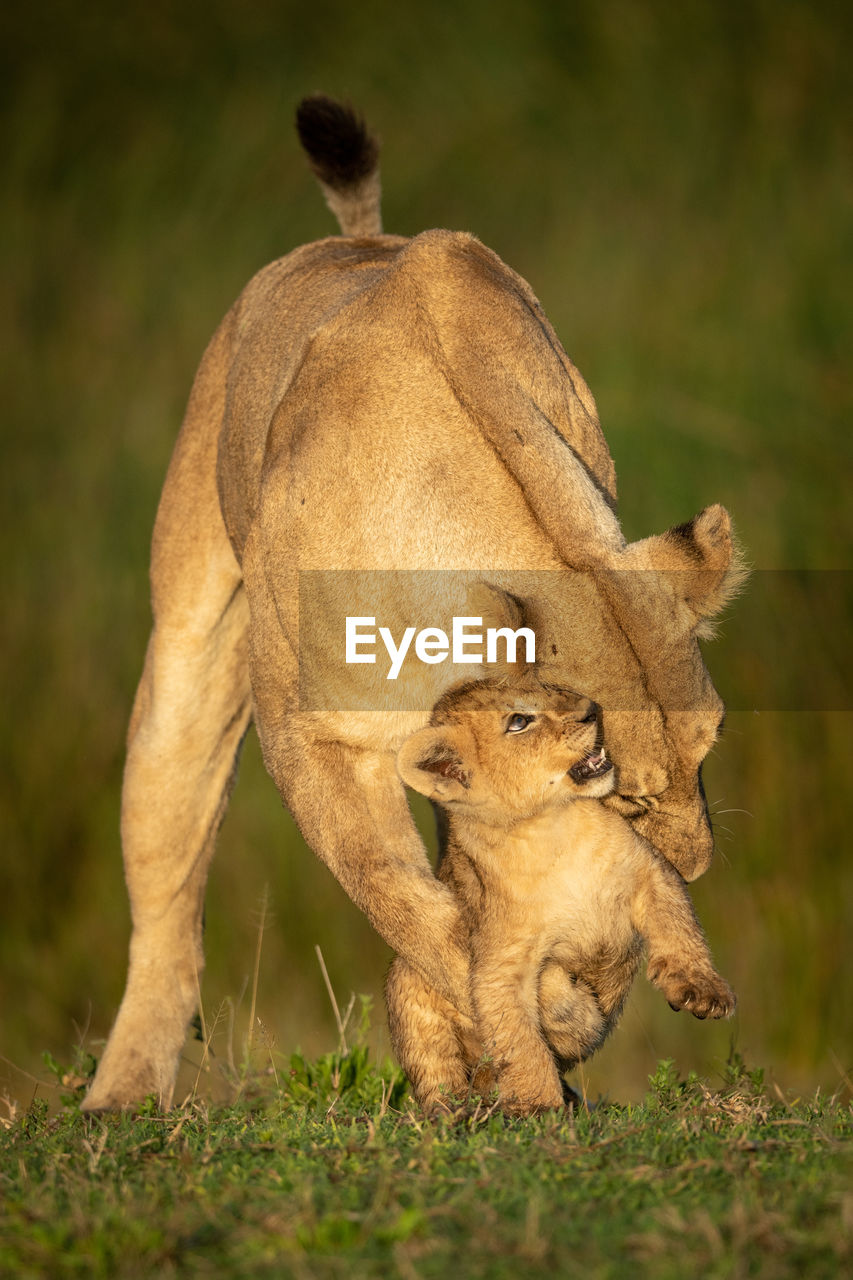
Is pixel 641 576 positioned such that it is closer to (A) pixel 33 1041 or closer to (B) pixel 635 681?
(B) pixel 635 681

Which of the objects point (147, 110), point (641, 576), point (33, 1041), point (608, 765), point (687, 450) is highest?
point (147, 110)

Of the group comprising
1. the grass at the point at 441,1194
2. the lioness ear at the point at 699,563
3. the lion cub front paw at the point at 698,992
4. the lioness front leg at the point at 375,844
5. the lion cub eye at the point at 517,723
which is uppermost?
the lioness ear at the point at 699,563

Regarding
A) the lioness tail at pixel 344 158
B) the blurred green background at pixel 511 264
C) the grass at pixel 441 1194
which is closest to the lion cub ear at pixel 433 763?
the grass at pixel 441 1194

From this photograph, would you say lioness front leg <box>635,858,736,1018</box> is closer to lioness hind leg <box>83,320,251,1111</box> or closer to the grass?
the grass

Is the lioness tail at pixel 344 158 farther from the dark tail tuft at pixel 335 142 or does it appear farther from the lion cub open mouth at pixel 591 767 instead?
the lion cub open mouth at pixel 591 767

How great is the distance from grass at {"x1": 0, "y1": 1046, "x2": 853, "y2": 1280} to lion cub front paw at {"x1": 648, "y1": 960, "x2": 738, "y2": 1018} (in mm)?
198

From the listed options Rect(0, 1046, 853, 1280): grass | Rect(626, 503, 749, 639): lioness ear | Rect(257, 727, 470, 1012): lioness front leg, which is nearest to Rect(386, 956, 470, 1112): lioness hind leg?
Rect(257, 727, 470, 1012): lioness front leg

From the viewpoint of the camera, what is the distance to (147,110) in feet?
44.1

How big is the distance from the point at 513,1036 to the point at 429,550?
3.64ft

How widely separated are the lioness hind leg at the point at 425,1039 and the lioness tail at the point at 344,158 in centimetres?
268

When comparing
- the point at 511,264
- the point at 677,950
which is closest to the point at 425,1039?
the point at 677,950

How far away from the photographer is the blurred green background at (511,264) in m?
8.68

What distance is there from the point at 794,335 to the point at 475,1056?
23.5 feet

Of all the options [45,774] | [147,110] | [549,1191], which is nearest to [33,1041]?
[45,774]
